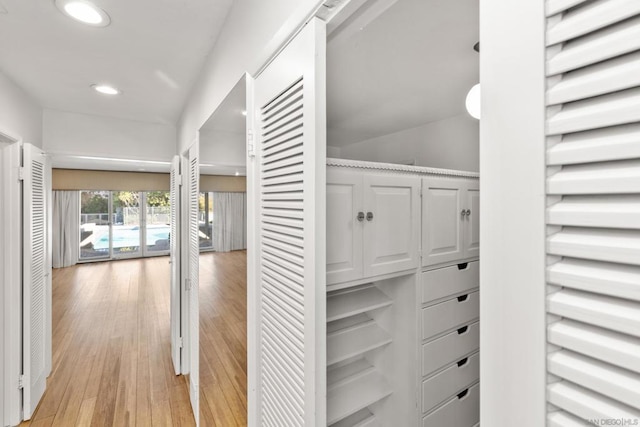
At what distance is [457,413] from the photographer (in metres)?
1.62

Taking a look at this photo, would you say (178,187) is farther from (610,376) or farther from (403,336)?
(610,376)

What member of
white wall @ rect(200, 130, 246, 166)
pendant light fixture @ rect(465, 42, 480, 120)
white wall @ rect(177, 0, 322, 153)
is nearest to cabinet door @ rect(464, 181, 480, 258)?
pendant light fixture @ rect(465, 42, 480, 120)

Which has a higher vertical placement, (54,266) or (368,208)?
(368,208)

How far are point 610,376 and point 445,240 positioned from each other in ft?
4.35

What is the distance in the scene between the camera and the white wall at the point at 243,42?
2.88 ft

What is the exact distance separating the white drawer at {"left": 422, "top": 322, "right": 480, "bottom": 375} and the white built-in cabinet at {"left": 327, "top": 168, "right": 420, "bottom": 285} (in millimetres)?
451

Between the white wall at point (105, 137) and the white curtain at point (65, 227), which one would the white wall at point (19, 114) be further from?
the white curtain at point (65, 227)

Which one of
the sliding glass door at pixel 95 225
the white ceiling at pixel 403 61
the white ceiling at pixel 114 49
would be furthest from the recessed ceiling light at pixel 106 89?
the sliding glass door at pixel 95 225

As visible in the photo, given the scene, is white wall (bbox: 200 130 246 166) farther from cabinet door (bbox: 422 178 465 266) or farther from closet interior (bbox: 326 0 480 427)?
cabinet door (bbox: 422 178 465 266)

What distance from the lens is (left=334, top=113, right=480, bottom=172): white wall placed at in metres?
2.44

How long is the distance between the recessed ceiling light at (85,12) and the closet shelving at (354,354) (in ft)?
5.60

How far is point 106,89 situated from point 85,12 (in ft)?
3.52

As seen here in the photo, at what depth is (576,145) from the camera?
0.32m

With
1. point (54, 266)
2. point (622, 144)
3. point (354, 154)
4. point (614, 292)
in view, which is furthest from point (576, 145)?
point (54, 266)
